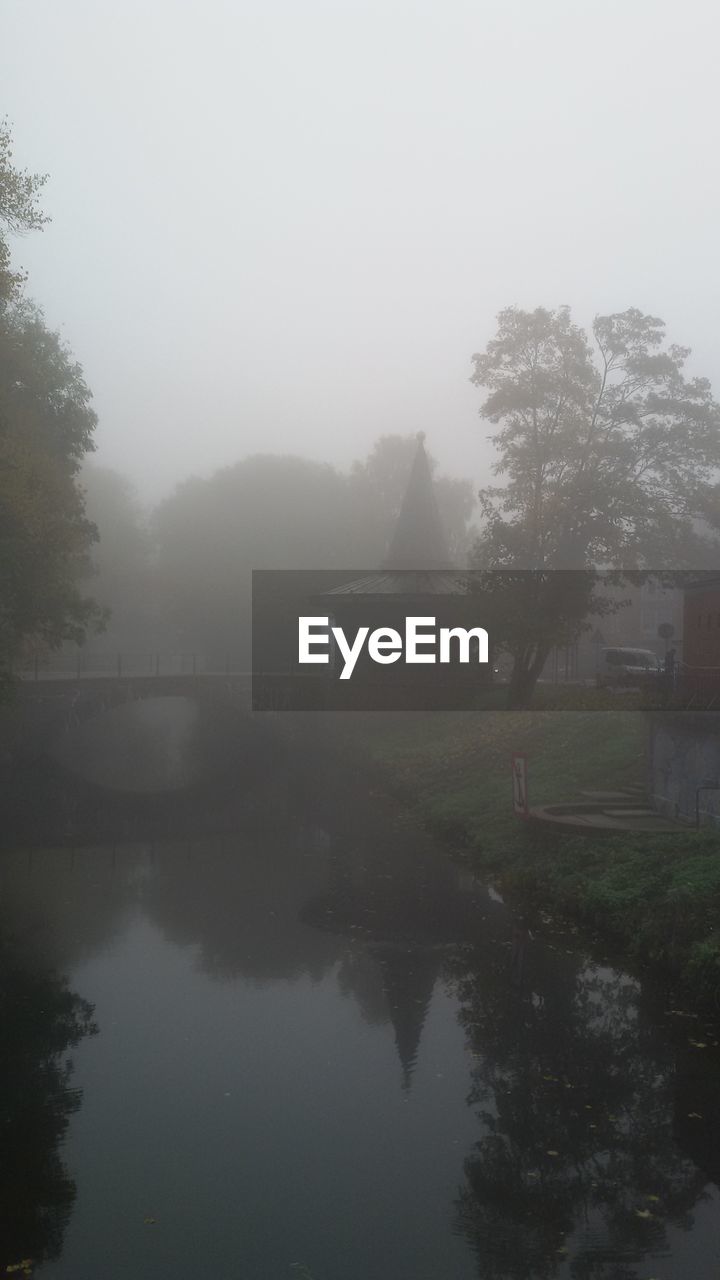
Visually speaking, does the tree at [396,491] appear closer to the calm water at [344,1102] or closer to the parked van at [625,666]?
the parked van at [625,666]

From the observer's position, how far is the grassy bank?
48.8 ft

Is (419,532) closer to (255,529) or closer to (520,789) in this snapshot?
(255,529)

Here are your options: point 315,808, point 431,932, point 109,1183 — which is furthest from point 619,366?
point 109,1183

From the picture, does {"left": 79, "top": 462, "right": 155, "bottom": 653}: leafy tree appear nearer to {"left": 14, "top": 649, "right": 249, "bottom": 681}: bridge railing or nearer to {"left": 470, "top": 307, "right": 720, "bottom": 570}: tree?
{"left": 14, "top": 649, "right": 249, "bottom": 681}: bridge railing

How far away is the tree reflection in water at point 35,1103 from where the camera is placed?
835 centimetres

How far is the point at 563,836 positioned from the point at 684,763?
252 centimetres

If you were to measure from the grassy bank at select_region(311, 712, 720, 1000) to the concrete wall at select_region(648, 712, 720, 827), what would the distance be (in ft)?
3.52

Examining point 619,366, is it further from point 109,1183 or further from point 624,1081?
point 109,1183

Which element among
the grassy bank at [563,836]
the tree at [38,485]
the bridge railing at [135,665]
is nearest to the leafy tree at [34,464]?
the tree at [38,485]

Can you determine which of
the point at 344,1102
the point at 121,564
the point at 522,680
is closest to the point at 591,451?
the point at 522,680

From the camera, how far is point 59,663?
74312mm

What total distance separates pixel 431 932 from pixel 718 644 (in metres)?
8.79

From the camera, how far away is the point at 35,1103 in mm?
10750

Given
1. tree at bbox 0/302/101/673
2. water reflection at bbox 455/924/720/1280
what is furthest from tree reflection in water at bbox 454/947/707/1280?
tree at bbox 0/302/101/673
